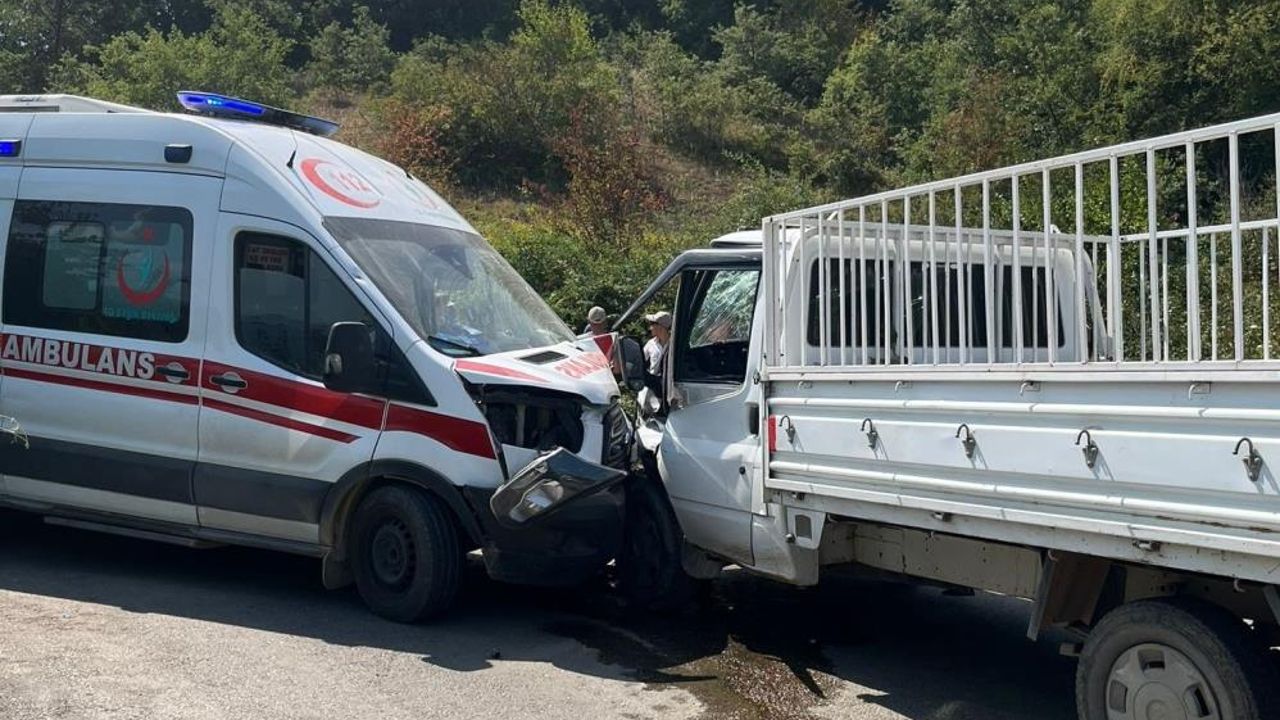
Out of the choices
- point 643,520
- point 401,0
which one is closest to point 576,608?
point 643,520

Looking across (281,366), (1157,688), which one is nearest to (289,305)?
(281,366)

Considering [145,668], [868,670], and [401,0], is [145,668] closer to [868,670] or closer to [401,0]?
[868,670]

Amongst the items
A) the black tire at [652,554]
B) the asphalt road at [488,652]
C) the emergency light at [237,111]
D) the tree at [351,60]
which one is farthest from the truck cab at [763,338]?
the tree at [351,60]

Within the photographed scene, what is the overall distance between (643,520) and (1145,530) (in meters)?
3.68

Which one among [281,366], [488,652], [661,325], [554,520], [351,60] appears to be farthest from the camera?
[351,60]

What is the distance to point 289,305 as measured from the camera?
717 cm

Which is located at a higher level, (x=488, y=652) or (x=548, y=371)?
(x=548, y=371)

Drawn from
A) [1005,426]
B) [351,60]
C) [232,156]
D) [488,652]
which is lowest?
[488,652]

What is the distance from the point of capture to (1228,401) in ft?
12.8

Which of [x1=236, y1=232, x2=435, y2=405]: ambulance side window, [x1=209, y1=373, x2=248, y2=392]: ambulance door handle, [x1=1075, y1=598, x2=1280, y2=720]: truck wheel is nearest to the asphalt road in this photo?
[x1=1075, y1=598, x2=1280, y2=720]: truck wheel

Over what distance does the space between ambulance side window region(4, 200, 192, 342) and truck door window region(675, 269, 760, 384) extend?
9.86 feet

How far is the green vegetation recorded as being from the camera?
67.7ft

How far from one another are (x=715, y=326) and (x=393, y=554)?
7.37ft

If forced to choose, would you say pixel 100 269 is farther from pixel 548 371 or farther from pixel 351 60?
pixel 351 60
